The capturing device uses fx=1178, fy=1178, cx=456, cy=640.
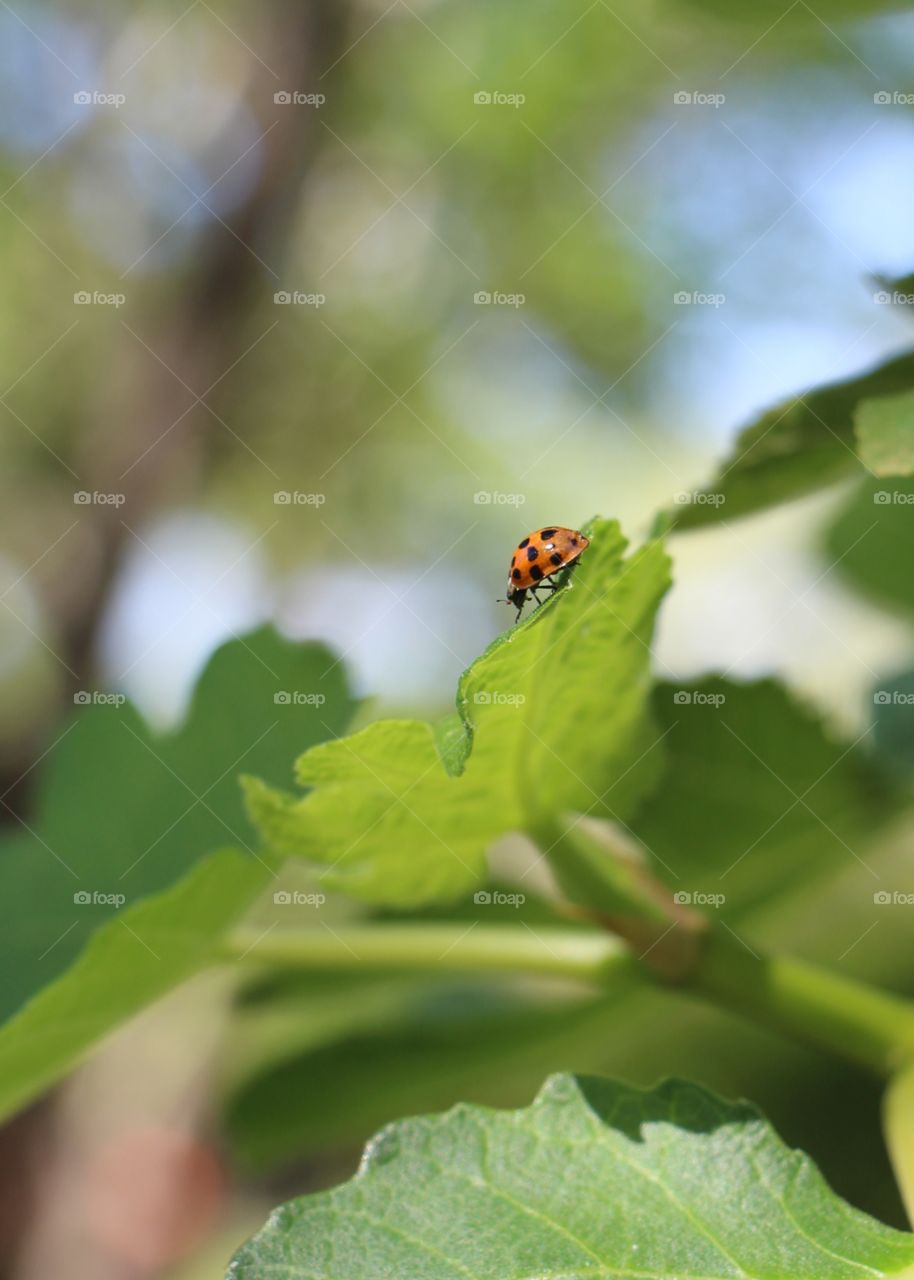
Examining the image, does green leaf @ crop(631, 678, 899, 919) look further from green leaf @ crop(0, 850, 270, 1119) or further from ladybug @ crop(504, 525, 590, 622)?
green leaf @ crop(0, 850, 270, 1119)

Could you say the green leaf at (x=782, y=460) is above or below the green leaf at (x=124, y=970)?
above

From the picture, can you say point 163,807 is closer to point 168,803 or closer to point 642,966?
point 168,803

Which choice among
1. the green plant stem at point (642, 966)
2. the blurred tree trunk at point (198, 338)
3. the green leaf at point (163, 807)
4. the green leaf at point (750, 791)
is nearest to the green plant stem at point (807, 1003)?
the green plant stem at point (642, 966)

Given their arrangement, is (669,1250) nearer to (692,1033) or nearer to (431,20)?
(692,1033)

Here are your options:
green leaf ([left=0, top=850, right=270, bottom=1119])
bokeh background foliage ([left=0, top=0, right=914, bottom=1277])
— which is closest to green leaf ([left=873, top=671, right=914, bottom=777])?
bokeh background foliage ([left=0, top=0, right=914, bottom=1277])

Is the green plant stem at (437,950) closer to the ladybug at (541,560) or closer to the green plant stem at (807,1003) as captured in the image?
the green plant stem at (807,1003)

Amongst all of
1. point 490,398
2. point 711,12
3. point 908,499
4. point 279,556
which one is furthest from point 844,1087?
point 279,556
